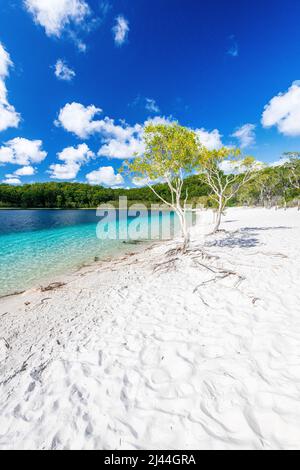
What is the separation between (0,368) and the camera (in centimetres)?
346

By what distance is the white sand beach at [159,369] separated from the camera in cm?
221

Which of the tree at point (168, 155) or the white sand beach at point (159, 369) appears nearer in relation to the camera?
the white sand beach at point (159, 369)

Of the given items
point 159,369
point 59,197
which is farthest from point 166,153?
point 59,197

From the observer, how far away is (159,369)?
311cm

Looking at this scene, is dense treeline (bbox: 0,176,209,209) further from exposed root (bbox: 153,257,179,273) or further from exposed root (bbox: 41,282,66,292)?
exposed root (bbox: 41,282,66,292)

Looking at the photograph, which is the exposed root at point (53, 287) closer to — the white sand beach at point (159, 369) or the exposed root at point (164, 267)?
the white sand beach at point (159, 369)

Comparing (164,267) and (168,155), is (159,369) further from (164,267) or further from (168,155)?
(168,155)

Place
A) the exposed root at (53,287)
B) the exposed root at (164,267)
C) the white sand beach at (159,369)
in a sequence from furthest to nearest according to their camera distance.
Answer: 1. the exposed root at (164,267)
2. the exposed root at (53,287)
3. the white sand beach at (159,369)

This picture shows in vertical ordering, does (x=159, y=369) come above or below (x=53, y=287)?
above

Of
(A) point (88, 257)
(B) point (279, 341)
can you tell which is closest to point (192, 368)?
(B) point (279, 341)

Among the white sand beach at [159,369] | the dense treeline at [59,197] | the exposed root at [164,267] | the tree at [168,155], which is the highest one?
the dense treeline at [59,197]

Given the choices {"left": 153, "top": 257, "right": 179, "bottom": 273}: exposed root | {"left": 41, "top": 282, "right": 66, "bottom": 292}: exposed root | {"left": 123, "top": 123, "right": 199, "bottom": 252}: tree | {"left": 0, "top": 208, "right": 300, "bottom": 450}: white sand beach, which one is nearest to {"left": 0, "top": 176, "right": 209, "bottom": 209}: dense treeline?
{"left": 123, "top": 123, "right": 199, "bottom": 252}: tree

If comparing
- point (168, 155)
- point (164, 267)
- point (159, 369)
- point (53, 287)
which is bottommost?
point (53, 287)

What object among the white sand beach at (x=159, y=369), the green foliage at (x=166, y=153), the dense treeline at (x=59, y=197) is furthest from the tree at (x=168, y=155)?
the dense treeline at (x=59, y=197)
